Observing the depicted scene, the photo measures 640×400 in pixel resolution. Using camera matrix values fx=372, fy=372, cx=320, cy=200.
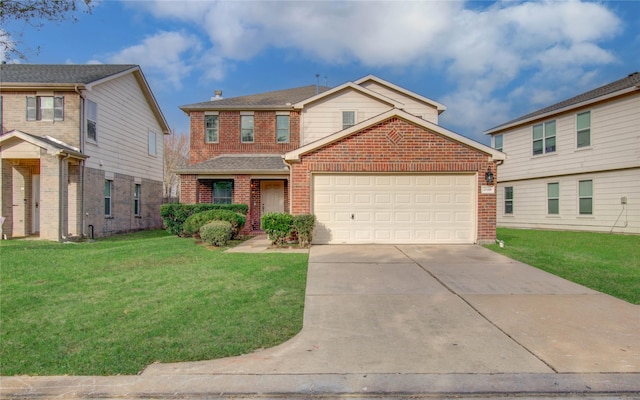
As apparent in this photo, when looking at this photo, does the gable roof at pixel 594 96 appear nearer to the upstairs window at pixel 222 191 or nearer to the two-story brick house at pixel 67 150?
the upstairs window at pixel 222 191

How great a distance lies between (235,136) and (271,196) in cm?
351

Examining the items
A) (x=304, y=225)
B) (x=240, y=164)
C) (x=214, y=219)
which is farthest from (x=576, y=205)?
(x=214, y=219)

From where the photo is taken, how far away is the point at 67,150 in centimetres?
1225

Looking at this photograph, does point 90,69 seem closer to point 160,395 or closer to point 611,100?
point 160,395

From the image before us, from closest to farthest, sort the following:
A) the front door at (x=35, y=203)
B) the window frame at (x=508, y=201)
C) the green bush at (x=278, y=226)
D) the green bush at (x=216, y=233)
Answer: the green bush at (x=278, y=226) < the green bush at (x=216, y=233) < the front door at (x=35, y=203) < the window frame at (x=508, y=201)

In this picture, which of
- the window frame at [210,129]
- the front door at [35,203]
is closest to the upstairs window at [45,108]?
the front door at [35,203]

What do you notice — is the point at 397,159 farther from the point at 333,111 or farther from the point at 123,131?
the point at 123,131

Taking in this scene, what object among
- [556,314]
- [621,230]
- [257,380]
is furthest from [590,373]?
[621,230]

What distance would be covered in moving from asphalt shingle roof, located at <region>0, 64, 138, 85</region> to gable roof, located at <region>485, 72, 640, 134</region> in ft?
62.4

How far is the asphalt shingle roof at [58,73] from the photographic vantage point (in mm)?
13625

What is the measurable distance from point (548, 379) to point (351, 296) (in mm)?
3010

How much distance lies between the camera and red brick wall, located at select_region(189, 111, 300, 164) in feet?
57.1

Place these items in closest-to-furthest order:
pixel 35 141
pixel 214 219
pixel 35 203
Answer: pixel 35 141
pixel 214 219
pixel 35 203

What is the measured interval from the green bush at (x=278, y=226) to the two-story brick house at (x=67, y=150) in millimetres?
7154
